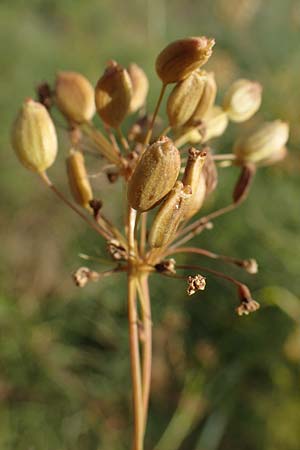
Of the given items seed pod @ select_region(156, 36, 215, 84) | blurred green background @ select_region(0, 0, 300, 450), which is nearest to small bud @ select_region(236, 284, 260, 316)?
seed pod @ select_region(156, 36, 215, 84)

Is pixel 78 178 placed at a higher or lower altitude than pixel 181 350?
higher

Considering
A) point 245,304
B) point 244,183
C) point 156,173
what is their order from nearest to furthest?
point 156,173
point 245,304
point 244,183

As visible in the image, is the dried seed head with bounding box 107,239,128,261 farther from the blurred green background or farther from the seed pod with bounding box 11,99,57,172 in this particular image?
the blurred green background

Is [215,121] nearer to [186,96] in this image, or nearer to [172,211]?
[186,96]

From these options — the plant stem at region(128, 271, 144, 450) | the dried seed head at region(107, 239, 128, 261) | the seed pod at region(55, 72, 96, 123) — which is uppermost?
the seed pod at region(55, 72, 96, 123)

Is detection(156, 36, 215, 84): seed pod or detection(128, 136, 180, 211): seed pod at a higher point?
detection(156, 36, 215, 84): seed pod

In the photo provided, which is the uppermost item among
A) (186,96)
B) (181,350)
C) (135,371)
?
(186,96)

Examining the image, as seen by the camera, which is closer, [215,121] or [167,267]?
[167,267]

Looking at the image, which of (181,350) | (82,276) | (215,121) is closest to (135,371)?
(82,276)

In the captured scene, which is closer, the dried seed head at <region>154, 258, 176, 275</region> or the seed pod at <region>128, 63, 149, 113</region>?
the dried seed head at <region>154, 258, 176, 275</region>
